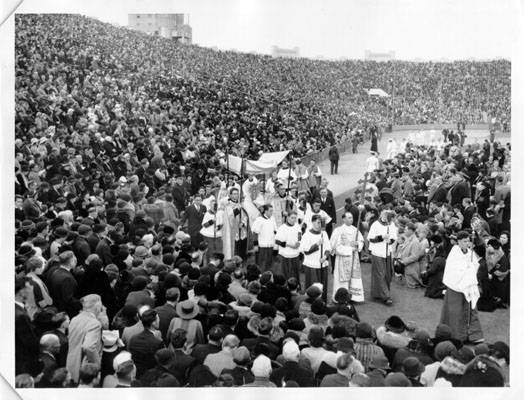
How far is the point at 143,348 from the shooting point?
22.4ft

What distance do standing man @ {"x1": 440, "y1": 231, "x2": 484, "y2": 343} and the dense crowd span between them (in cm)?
9

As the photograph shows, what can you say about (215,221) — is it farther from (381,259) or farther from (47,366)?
(47,366)

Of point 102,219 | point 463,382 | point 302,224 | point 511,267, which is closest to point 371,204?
point 302,224

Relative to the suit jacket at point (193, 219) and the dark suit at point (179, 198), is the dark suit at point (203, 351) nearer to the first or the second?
the suit jacket at point (193, 219)

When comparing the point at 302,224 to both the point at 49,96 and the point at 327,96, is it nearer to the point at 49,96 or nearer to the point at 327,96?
the point at 49,96

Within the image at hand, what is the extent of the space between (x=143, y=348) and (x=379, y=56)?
23.0 ft

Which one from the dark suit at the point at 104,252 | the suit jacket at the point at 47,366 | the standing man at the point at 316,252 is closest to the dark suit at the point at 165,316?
the suit jacket at the point at 47,366

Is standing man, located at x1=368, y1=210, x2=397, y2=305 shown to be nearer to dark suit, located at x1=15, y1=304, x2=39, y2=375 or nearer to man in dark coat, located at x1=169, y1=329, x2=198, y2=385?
man in dark coat, located at x1=169, y1=329, x2=198, y2=385

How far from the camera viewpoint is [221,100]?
1605cm

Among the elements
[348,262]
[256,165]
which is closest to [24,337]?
[348,262]

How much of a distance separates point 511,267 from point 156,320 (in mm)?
4900

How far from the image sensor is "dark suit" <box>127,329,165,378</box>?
22.4 ft

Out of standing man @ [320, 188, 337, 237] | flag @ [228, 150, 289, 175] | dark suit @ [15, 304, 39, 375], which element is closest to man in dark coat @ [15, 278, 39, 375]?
dark suit @ [15, 304, 39, 375]

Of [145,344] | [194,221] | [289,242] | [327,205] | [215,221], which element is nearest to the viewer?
[145,344]
